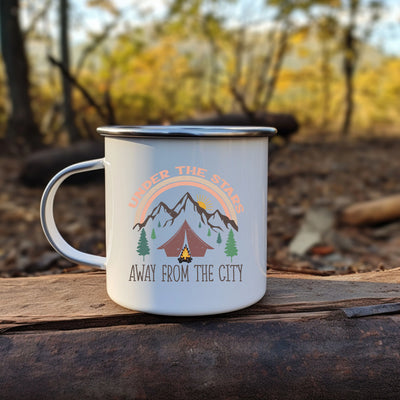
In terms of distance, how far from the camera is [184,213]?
1035 mm

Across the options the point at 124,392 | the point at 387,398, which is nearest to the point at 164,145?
the point at 124,392

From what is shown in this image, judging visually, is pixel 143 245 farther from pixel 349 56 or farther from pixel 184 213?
pixel 349 56

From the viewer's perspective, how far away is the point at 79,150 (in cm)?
590

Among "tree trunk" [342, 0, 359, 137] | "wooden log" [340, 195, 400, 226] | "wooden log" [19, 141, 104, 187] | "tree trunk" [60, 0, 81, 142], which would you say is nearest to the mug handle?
"wooden log" [340, 195, 400, 226]

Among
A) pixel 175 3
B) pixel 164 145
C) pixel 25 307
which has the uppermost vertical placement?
pixel 175 3

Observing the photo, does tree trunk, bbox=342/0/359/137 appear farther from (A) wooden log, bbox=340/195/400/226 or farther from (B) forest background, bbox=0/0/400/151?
(A) wooden log, bbox=340/195/400/226

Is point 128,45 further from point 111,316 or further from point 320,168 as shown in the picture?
point 111,316

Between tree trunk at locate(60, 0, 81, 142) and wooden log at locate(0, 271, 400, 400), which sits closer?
wooden log at locate(0, 271, 400, 400)

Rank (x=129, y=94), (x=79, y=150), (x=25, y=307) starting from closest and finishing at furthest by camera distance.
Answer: (x=25, y=307) → (x=79, y=150) → (x=129, y=94)

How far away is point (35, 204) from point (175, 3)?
7.89 metres

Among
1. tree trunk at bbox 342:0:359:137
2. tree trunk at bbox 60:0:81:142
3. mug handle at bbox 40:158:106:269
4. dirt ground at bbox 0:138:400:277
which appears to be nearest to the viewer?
mug handle at bbox 40:158:106:269

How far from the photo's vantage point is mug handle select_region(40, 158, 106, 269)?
1.18m

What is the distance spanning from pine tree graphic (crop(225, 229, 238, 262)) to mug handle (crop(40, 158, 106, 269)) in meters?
0.33

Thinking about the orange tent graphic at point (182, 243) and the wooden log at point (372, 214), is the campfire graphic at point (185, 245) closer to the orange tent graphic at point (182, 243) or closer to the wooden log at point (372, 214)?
the orange tent graphic at point (182, 243)
